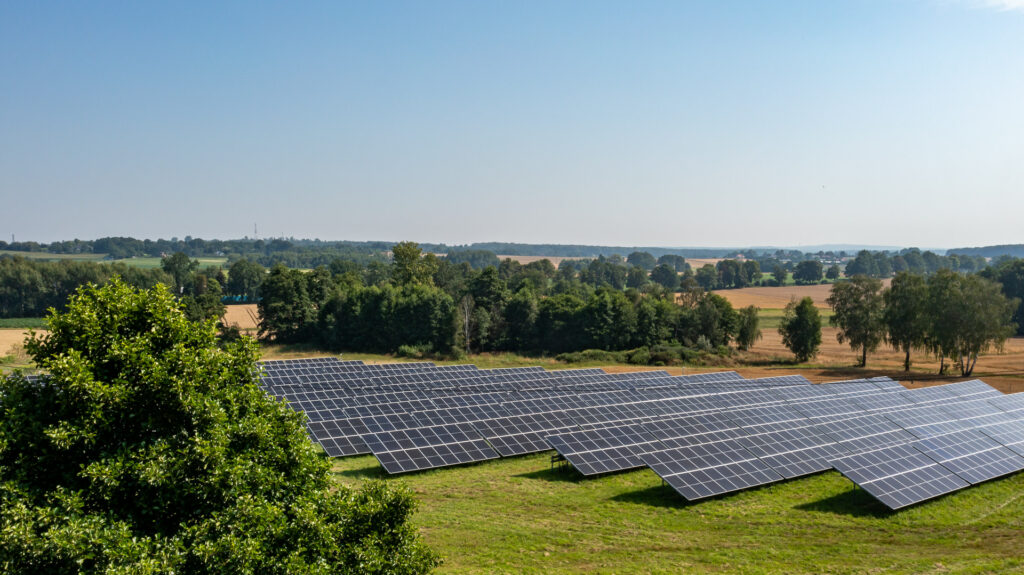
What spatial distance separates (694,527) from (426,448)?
1220 centimetres

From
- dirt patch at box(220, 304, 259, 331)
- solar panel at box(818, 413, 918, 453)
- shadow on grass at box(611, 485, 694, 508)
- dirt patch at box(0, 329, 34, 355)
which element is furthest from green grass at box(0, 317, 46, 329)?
solar panel at box(818, 413, 918, 453)

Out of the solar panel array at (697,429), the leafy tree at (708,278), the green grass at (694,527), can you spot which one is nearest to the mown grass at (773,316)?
the leafy tree at (708,278)

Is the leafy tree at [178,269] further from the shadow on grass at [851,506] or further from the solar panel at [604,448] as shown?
the shadow on grass at [851,506]

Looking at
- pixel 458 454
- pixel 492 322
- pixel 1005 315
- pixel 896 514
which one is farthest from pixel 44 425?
pixel 1005 315

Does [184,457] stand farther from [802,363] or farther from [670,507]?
[802,363]

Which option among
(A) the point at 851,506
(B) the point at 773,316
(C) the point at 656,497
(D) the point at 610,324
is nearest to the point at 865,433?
(A) the point at 851,506

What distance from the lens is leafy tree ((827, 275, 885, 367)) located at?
6494cm

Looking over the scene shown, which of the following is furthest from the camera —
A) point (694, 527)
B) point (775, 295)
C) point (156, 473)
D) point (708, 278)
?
point (708, 278)

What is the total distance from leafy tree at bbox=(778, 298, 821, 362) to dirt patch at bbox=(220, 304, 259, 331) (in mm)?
74198

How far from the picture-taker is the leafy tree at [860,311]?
2557 inches

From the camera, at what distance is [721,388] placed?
4278 centimetres

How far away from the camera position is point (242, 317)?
102750mm

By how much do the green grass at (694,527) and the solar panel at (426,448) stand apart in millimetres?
622

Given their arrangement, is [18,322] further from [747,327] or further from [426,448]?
[747,327]
